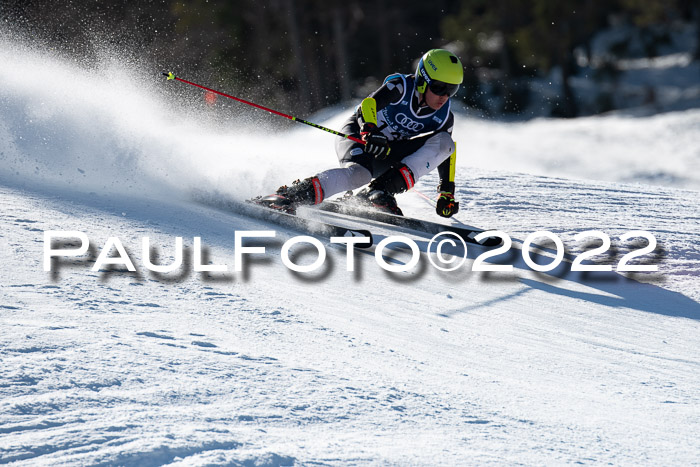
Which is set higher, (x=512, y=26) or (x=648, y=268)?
(x=512, y=26)

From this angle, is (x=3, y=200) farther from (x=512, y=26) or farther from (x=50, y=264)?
(x=512, y=26)

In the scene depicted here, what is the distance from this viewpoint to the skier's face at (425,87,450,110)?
5.18 metres

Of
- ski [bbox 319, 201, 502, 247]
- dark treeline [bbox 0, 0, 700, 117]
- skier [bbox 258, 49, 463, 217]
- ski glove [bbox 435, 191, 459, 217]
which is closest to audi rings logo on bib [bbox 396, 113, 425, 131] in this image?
skier [bbox 258, 49, 463, 217]

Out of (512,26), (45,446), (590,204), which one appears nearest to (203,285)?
(45,446)

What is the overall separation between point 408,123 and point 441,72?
50 cm

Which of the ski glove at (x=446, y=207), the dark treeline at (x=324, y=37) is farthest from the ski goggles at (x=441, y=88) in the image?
the dark treeline at (x=324, y=37)

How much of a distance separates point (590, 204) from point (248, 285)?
3.76 m

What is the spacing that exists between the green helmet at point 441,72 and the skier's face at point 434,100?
0.04m

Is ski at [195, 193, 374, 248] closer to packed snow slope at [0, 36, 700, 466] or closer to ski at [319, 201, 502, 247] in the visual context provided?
packed snow slope at [0, 36, 700, 466]

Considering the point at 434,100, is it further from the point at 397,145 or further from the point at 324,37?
the point at 324,37

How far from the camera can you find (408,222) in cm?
496

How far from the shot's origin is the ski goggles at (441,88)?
200 inches

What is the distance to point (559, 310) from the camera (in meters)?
3.61

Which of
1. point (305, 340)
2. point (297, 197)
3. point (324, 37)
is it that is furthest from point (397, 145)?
point (324, 37)
